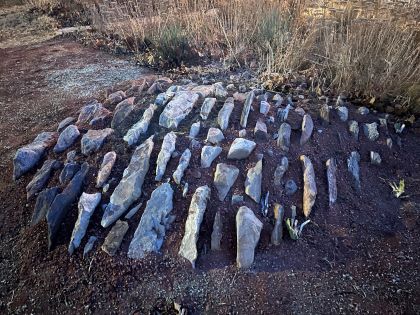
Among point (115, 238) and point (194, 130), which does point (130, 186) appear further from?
point (194, 130)

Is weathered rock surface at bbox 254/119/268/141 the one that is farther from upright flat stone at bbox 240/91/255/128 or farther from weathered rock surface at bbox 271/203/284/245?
weathered rock surface at bbox 271/203/284/245

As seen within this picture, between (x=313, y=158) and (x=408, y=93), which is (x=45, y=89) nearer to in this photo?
(x=313, y=158)

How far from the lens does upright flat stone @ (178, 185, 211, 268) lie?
2.07 meters

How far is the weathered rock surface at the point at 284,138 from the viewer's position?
255cm

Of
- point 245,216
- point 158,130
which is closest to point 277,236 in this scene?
point 245,216

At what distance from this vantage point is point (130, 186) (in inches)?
92.2


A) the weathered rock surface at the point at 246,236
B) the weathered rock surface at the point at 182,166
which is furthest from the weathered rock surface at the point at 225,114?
the weathered rock surface at the point at 246,236

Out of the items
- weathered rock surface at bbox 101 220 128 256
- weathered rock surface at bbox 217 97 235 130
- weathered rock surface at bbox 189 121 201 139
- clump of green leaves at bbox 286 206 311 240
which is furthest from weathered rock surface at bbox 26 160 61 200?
clump of green leaves at bbox 286 206 311 240

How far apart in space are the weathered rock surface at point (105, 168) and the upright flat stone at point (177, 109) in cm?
44

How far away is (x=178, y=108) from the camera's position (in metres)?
2.75

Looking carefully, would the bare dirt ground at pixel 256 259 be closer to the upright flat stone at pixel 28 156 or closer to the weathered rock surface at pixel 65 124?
the upright flat stone at pixel 28 156

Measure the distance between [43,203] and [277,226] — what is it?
1.52m

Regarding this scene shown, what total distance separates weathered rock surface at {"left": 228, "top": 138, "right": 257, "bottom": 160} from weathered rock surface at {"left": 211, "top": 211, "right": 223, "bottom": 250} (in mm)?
443

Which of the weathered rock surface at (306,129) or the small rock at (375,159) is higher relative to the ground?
the weathered rock surface at (306,129)
